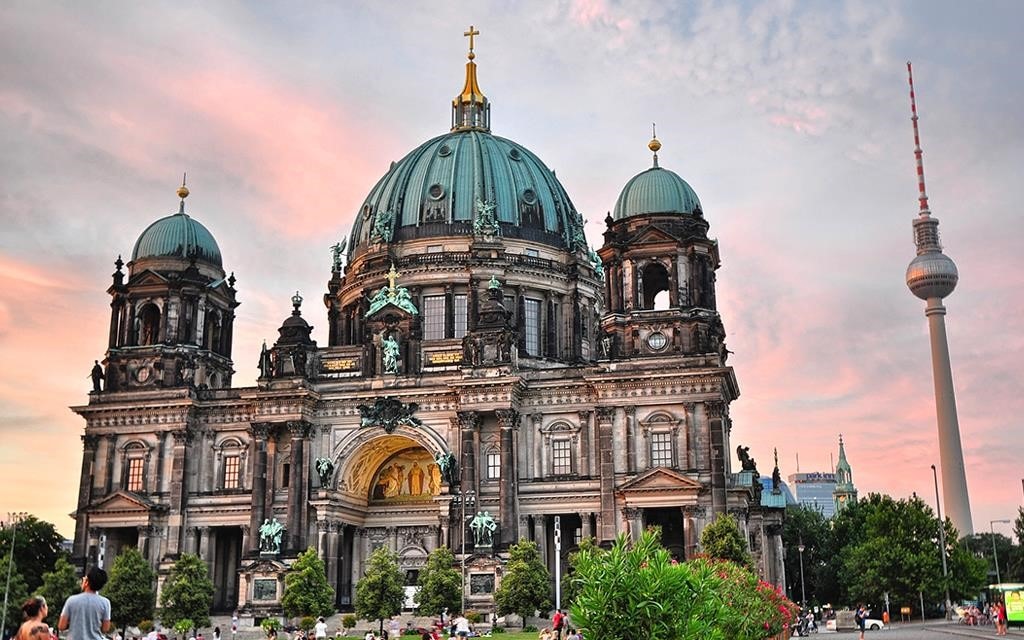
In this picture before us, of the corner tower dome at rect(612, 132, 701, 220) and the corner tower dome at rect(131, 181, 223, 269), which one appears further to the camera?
the corner tower dome at rect(131, 181, 223, 269)

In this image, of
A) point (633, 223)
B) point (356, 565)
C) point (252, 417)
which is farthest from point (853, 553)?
point (252, 417)

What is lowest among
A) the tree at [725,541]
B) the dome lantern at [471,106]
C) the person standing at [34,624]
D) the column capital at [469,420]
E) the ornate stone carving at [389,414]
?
the person standing at [34,624]

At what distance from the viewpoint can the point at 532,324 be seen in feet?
283

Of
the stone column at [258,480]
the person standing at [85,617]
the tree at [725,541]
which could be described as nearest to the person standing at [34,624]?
the person standing at [85,617]

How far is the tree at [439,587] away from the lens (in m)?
65.0

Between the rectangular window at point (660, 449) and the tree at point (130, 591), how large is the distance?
32.5 meters

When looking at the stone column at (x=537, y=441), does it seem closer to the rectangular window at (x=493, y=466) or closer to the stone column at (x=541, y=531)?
the rectangular window at (x=493, y=466)

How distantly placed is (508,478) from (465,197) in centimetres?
2655

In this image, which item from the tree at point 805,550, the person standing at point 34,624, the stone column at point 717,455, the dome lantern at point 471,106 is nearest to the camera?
the person standing at point 34,624

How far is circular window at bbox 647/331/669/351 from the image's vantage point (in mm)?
72438

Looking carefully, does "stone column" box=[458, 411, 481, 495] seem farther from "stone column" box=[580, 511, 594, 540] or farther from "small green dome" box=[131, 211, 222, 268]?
"small green dome" box=[131, 211, 222, 268]

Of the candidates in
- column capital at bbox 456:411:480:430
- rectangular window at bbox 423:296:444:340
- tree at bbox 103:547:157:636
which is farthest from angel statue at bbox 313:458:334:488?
rectangular window at bbox 423:296:444:340

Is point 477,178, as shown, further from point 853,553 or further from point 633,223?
point 853,553

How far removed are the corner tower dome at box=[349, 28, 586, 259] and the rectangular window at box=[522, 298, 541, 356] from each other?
5.40 metres
